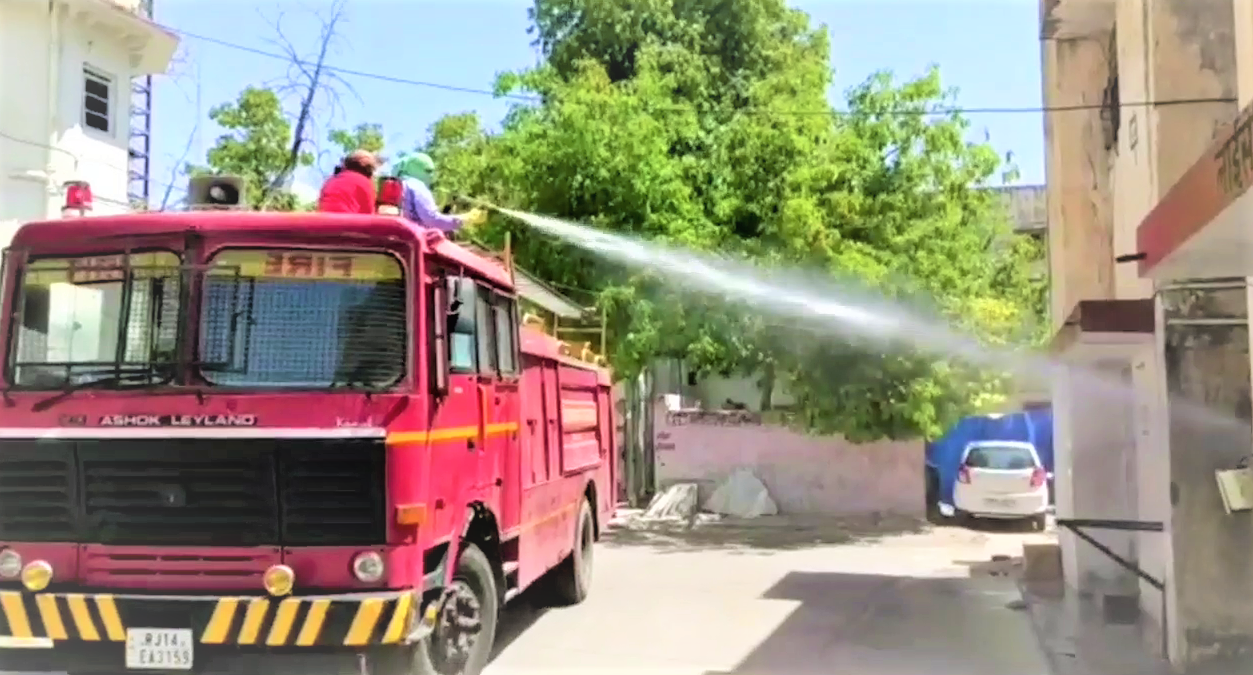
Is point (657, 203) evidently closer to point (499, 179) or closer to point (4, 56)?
point (499, 179)

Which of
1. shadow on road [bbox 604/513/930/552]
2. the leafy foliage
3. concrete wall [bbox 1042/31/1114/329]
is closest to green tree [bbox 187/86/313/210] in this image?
the leafy foliage

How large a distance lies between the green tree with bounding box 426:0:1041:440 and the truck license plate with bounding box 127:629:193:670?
10.5 m

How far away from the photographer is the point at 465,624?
257 inches

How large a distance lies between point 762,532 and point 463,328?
11.4 m

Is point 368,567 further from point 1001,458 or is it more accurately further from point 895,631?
point 1001,458

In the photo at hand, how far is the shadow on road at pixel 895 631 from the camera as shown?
8195 mm

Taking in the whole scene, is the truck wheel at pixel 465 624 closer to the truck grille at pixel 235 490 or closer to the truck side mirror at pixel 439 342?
the truck grille at pixel 235 490

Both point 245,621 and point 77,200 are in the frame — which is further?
point 77,200

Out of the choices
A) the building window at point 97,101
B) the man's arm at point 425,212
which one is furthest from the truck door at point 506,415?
the building window at point 97,101

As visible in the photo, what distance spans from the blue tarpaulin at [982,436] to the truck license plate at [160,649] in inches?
612

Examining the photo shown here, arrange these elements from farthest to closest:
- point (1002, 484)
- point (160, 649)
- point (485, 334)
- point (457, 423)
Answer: point (1002, 484) < point (485, 334) < point (457, 423) < point (160, 649)

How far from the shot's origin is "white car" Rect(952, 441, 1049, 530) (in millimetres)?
17609

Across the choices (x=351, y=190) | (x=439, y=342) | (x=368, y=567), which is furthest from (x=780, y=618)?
(x=351, y=190)

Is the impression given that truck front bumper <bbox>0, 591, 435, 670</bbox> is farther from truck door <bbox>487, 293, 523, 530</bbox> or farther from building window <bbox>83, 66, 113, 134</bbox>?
building window <bbox>83, 66, 113, 134</bbox>
